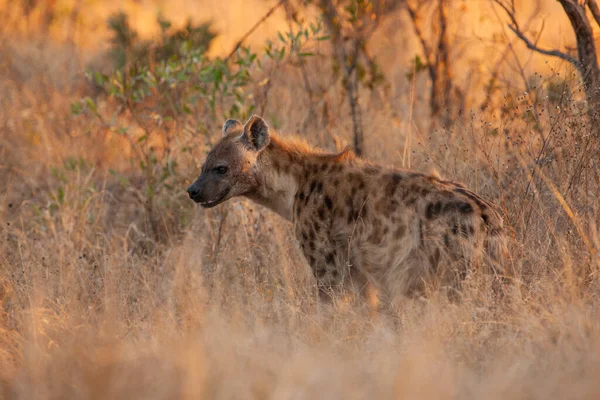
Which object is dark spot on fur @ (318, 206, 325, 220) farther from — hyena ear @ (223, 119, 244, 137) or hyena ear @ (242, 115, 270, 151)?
hyena ear @ (223, 119, 244, 137)

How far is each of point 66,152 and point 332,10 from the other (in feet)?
9.85

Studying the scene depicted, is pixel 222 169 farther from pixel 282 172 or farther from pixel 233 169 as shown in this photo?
pixel 282 172

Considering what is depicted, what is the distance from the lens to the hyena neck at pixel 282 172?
5387 millimetres

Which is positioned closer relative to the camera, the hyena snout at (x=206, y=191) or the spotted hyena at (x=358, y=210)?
the spotted hyena at (x=358, y=210)

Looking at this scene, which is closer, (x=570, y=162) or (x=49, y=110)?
(x=570, y=162)

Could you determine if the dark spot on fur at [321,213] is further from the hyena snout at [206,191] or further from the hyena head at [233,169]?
the hyena snout at [206,191]

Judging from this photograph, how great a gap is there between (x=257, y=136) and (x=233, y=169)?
261mm

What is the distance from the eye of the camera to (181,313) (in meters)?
5.00

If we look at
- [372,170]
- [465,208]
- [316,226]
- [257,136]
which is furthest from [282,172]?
[465,208]

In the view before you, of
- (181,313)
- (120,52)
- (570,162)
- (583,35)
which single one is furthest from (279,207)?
(120,52)

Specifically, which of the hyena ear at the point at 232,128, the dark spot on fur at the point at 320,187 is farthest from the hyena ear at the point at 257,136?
the dark spot on fur at the point at 320,187

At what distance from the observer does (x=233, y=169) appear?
5395mm

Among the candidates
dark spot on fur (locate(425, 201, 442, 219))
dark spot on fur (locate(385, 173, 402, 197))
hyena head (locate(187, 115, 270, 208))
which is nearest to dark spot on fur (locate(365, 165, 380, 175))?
dark spot on fur (locate(385, 173, 402, 197))

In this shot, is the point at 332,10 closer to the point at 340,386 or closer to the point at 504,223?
the point at 504,223
